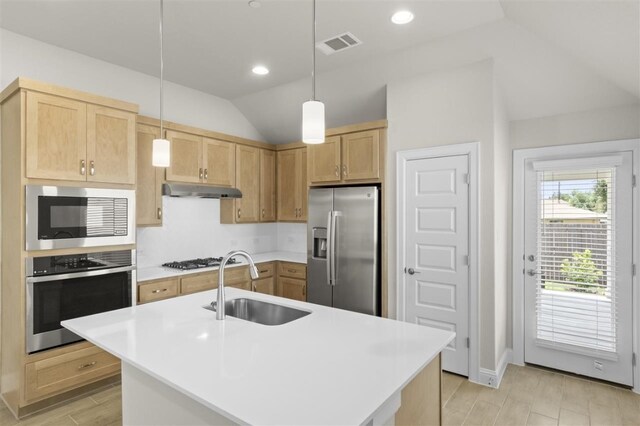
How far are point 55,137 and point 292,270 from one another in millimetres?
2719

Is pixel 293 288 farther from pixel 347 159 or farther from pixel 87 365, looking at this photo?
pixel 87 365

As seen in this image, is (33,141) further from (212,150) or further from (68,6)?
(212,150)

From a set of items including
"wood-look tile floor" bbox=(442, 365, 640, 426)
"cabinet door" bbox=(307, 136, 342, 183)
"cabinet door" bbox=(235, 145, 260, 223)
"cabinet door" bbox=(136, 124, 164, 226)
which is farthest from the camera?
"cabinet door" bbox=(235, 145, 260, 223)

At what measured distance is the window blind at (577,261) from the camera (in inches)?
123

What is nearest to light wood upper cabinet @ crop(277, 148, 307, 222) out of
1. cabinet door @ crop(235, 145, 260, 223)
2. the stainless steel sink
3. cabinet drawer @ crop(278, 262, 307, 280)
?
cabinet door @ crop(235, 145, 260, 223)

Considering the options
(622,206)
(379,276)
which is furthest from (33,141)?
(622,206)

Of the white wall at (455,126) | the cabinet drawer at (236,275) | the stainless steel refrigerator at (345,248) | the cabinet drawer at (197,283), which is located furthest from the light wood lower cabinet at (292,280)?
the white wall at (455,126)

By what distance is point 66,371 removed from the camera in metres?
2.75

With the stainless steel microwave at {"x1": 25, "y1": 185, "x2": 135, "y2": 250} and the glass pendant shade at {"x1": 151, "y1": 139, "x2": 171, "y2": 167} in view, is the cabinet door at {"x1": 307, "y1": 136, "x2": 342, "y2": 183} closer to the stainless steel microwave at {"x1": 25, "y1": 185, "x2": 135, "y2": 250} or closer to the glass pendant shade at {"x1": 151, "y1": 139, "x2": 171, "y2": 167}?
the stainless steel microwave at {"x1": 25, "y1": 185, "x2": 135, "y2": 250}

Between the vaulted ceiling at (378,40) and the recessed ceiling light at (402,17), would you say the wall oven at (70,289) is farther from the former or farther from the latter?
the recessed ceiling light at (402,17)

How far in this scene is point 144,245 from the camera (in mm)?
3820

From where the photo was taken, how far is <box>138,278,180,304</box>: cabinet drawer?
322cm

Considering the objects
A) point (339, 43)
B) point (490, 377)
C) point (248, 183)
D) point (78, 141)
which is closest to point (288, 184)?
point (248, 183)

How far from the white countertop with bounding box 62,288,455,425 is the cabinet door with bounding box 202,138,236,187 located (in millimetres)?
2236
